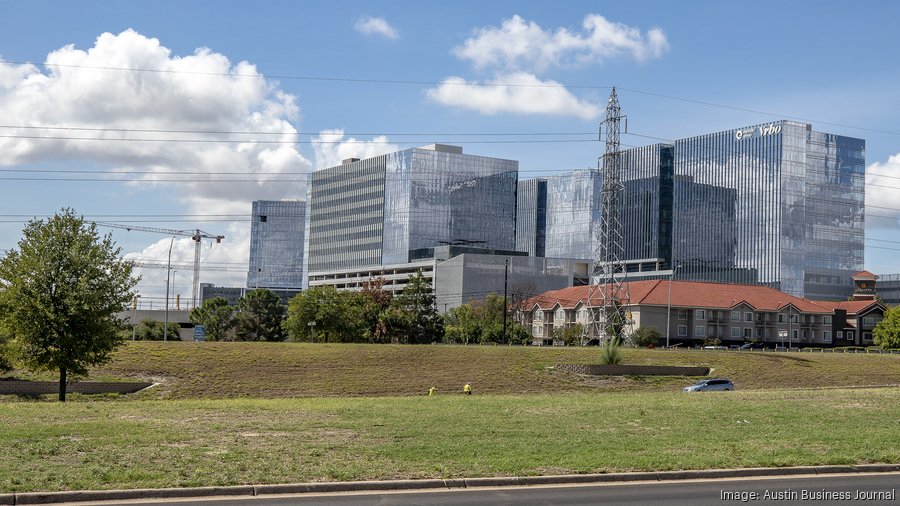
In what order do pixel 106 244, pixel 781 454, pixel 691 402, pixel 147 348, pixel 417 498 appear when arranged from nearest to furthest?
pixel 417 498 → pixel 781 454 → pixel 691 402 → pixel 106 244 → pixel 147 348

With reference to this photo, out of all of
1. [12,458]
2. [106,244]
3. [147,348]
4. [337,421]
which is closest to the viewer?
[12,458]

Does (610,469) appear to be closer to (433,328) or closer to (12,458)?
(12,458)

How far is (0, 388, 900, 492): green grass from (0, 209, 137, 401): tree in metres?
14.3

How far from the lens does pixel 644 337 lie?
412 feet

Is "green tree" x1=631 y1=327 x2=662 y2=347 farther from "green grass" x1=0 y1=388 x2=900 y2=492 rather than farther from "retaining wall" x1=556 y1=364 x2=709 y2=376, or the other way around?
"green grass" x1=0 y1=388 x2=900 y2=492

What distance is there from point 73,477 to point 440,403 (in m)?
22.1

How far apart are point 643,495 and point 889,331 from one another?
130 m

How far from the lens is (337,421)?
30062mm

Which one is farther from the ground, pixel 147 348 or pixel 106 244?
pixel 106 244

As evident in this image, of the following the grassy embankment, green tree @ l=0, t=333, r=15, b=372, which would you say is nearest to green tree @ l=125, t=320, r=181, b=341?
green tree @ l=0, t=333, r=15, b=372

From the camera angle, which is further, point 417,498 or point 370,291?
point 370,291

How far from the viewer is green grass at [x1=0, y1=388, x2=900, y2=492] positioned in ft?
66.4

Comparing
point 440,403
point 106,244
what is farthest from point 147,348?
point 440,403

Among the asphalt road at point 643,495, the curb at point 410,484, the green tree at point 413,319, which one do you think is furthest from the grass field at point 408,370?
the asphalt road at point 643,495
